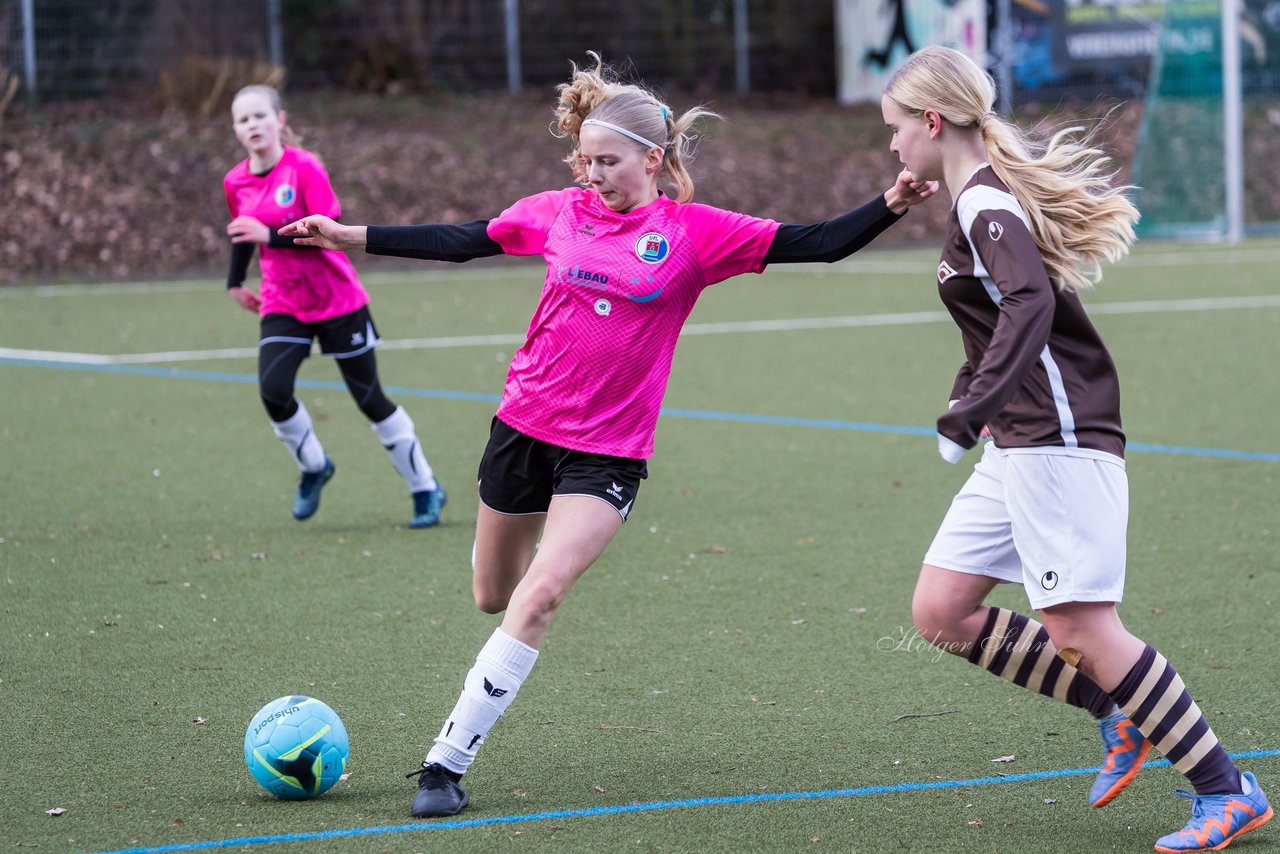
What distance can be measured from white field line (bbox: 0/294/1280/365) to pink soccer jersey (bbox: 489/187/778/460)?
8.82 m

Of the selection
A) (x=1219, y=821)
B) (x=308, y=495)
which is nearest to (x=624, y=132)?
(x=1219, y=821)

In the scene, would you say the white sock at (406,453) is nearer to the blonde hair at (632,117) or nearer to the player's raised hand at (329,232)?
the player's raised hand at (329,232)

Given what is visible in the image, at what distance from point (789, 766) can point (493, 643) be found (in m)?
0.93

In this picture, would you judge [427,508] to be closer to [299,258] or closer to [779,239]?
[299,258]

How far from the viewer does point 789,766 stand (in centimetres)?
448

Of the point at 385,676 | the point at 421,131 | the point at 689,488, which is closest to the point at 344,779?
the point at 385,676

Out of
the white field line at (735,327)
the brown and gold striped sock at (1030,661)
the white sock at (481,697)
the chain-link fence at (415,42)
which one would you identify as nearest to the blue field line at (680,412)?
the white field line at (735,327)

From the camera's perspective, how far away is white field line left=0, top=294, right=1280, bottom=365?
1302 centimetres

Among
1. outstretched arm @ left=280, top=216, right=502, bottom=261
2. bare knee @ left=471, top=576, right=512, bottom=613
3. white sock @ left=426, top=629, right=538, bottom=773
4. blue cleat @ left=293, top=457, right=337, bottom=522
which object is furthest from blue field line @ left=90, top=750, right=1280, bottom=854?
blue cleat @ left=293, top=457, right=337, bottom=522

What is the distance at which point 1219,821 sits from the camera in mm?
3793

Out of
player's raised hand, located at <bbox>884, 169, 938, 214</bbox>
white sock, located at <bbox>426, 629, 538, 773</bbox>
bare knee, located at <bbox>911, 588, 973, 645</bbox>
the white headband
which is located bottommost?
white sock, located at <bbox>426, 629, 538, 773</bbox>

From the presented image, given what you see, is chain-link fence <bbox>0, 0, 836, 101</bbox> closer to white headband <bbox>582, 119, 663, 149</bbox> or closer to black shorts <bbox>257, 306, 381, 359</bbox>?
black shorts <bbox>257, 306, 381, 359</bbox>

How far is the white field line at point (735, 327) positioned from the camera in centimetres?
→ 1302

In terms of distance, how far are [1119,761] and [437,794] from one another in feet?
5.53
